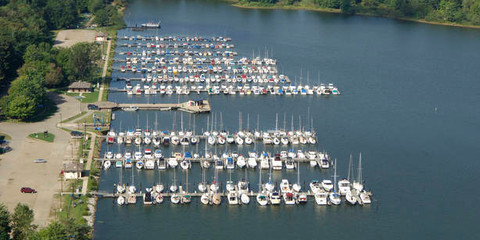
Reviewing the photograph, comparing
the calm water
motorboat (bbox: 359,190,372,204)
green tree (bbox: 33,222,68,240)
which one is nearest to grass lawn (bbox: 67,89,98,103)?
the calm water

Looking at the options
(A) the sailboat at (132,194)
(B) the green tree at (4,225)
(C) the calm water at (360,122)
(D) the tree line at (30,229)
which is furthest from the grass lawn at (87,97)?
(B) the green tree at (4,225)

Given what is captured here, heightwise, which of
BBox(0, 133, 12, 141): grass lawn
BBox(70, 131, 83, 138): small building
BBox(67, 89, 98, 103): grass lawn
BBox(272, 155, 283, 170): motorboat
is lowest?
BBox(272, 155, 283, 170): motorboat

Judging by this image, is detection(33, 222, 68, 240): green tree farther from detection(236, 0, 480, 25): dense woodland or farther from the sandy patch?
detection(236, 0, 480, 25): dense woodland

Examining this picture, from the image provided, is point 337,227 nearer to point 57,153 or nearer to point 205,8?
point 57,153

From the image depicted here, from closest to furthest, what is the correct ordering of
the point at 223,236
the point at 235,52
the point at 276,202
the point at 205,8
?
the point at 223,236 → the point at 276,202 → the point at 235,52 → the point at 205,8

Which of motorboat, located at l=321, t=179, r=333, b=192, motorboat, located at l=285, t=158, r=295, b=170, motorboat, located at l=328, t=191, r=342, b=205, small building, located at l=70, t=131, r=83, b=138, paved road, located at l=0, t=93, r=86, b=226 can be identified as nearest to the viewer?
paved road, located at l=0, t=93, r=86, b=226

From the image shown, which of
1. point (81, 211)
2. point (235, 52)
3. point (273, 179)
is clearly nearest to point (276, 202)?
point (273, 179)
